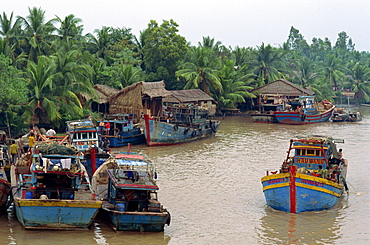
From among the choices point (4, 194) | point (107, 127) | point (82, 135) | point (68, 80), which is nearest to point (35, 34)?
point (68, 80)

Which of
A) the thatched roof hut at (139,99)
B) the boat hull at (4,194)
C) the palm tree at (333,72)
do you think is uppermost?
the palm tree at (333,72)

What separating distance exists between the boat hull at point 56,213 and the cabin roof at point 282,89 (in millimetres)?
40414

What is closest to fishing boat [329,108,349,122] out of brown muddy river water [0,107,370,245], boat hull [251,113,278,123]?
boat hull [251,113,278,123]

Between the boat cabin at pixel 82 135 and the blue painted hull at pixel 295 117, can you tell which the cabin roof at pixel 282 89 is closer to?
the blue painted hull at pixel 295 117

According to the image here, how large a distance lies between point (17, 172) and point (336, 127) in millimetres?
33236

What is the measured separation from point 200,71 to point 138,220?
3742cm

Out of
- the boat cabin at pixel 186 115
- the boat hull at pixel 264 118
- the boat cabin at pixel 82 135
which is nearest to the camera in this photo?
the boat cabin at pixel 82 135

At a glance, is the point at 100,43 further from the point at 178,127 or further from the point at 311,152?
the point at 311,152

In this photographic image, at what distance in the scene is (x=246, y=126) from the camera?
45938 millimetres

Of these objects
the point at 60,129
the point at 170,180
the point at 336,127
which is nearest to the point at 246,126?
the point at 336,127

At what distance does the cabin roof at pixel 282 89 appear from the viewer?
5362cm

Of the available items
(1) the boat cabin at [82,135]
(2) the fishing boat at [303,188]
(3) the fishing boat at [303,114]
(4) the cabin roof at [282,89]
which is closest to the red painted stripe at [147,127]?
(1) the boat cabin at [82,135]

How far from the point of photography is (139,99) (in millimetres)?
39031

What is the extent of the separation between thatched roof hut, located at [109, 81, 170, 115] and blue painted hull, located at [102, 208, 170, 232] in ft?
73.1
